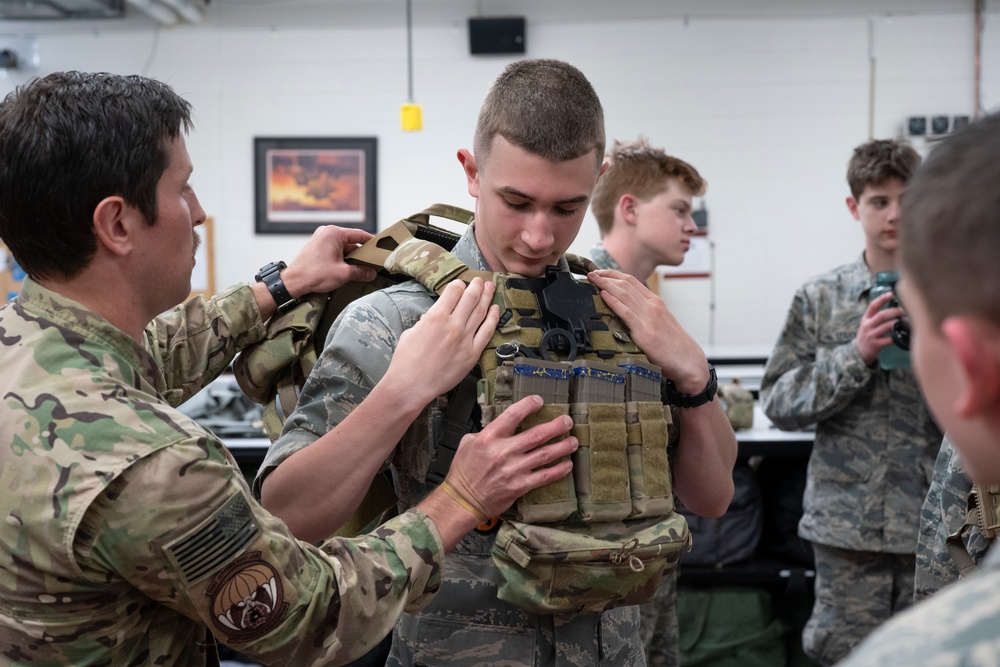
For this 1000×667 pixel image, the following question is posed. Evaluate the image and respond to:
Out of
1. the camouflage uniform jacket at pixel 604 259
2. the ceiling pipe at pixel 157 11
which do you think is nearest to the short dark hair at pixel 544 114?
the camouflage uniform jacket at pixel 604 259

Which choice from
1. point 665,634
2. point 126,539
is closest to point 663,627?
Result: point 665,634

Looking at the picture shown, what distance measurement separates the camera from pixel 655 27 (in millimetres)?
7258

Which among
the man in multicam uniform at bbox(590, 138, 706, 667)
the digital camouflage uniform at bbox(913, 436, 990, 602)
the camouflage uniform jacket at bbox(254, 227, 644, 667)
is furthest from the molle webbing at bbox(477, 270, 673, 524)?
the man in multicam uniform at bbox(590, 138, 706, 667)

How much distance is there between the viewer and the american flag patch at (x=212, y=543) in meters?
1.03

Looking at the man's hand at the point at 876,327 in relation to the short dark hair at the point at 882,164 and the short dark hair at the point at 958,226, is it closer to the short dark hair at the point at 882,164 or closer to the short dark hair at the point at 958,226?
the short dark hair at the point at 882,164

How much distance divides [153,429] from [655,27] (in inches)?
270

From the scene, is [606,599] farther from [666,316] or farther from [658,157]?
[658,157]

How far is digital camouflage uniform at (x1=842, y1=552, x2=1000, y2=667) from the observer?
0.56 metres

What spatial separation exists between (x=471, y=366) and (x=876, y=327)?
5.77ft

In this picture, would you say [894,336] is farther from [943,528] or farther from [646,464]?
[646,464]

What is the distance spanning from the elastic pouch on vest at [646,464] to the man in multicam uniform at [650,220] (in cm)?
161

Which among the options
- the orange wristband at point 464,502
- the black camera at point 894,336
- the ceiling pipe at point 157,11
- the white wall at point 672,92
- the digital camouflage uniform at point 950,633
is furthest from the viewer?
the white wall at point 672,92

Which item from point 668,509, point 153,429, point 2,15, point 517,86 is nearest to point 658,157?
point 517,86

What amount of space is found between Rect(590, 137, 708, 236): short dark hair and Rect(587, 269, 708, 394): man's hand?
1.63 meters
